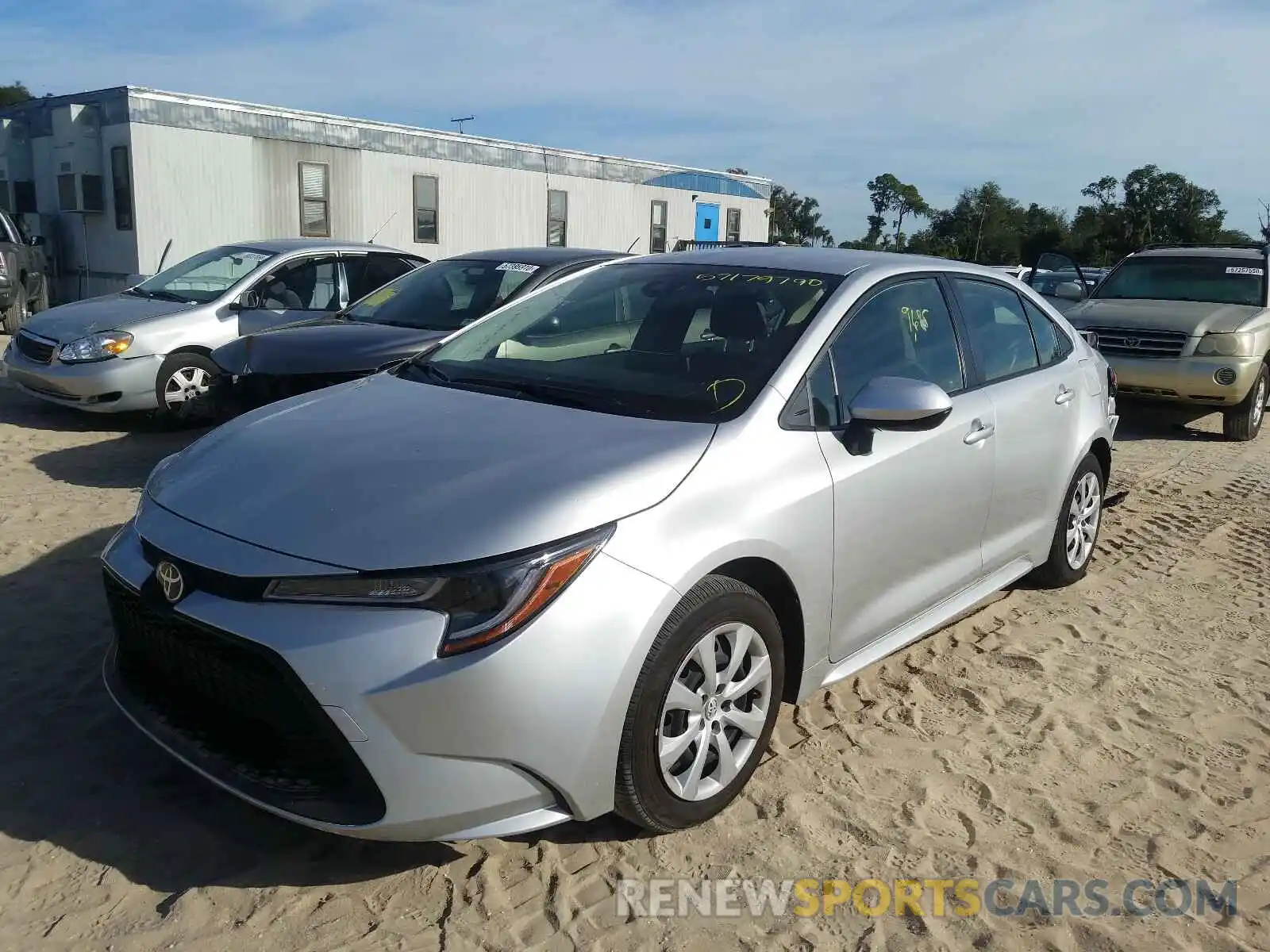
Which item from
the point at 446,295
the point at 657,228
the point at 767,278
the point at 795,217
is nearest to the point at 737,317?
the point at 767,278

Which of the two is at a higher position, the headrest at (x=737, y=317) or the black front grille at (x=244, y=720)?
the headrest at (x=737, y=317)

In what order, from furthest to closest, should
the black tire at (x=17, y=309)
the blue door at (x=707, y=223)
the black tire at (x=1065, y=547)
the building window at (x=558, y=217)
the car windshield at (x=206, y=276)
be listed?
the blue door at (x=707, y=223) < the building window at (x=558, y=217) < the black tire at (x=17, y=309) < the car windshield at (x=206, y=276) < the black tire at (x=1065, y=547)

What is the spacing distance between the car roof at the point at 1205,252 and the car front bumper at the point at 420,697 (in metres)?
9.96

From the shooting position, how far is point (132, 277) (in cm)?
1570

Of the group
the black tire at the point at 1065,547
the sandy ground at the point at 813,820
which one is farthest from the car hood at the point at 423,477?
the black tire at the point at 1065,547

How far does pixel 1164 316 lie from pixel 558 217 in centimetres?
1445

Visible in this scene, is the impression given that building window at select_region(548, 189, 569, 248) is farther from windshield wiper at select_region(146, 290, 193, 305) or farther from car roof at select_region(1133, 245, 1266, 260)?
windshield wiper at select_region(146, 290, 193, 305)

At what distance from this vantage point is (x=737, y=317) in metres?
3.64

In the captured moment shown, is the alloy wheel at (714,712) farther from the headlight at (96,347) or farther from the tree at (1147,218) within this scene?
the tree at (1147,218)

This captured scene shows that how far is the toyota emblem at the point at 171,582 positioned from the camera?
2.64 m

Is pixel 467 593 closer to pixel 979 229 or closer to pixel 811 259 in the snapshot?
pixel 811 259

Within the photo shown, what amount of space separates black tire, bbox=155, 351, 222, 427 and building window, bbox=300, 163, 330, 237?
395 inches

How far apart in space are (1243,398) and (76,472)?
9266 mm

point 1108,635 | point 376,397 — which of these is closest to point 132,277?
point 376,397
